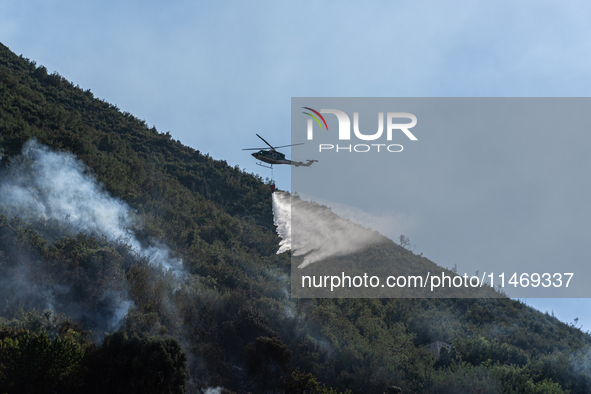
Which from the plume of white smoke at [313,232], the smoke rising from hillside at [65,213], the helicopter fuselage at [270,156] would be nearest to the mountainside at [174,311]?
the smoke rising from hillside at [65,213]

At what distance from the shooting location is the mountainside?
30.5m

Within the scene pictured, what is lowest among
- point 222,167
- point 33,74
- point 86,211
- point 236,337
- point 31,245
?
point 236,337

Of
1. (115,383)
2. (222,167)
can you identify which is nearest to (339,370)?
(115,383)

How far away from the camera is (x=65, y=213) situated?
44.7 metres

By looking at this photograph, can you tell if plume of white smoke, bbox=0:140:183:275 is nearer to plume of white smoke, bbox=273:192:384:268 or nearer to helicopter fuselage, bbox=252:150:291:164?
helicopter fuselage, bbox=252:150:291:164

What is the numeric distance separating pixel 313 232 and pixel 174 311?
3373 cm

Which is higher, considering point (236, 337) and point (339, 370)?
point (236, 337)

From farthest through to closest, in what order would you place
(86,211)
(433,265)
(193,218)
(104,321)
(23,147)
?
(433,265) < (193,218) < (23,147) < (86,211) < (104,321)

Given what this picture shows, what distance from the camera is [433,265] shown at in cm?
7856

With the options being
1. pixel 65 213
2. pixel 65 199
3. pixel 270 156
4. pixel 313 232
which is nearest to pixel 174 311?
pixel 65 213

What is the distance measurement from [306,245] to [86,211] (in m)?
31.5

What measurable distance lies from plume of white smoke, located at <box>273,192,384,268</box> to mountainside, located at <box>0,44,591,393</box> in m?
2.98

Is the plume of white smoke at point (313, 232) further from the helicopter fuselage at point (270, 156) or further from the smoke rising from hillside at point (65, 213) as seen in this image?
the smoke rising from hillside at point (65, 213)

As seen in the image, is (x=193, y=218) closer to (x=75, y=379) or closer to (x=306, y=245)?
(x=306, y=245)
